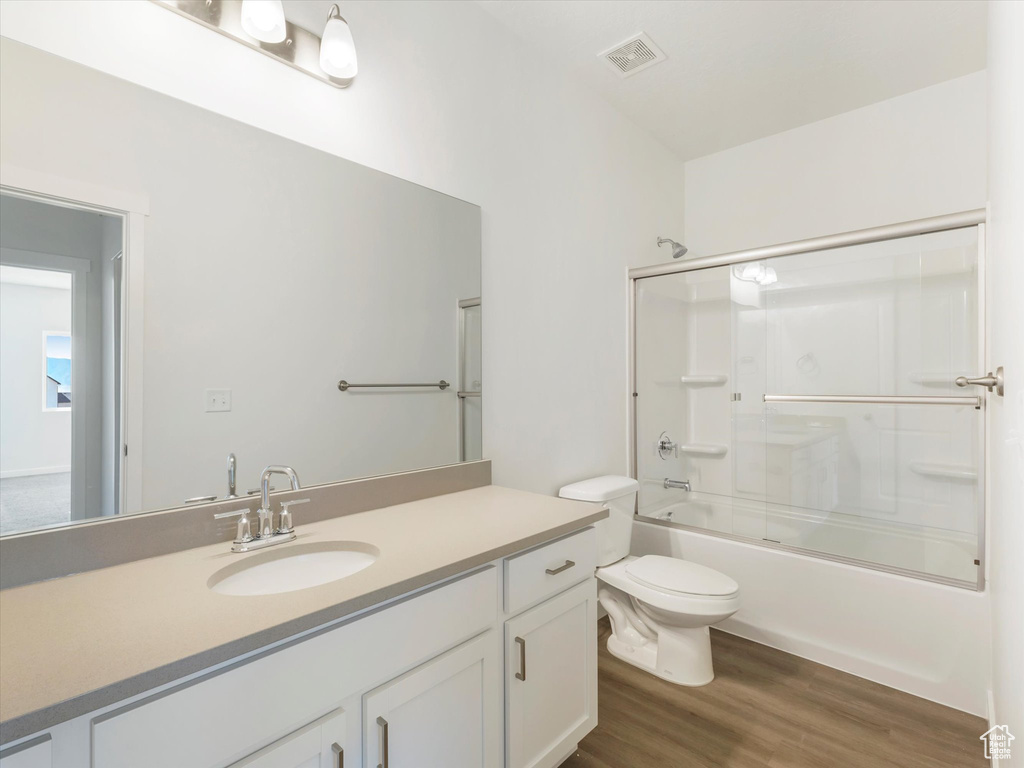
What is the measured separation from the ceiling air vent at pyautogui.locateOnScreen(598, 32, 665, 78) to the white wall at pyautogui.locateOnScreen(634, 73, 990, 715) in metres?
1.12

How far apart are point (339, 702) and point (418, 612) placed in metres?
0.21

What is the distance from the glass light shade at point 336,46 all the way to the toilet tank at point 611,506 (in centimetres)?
177

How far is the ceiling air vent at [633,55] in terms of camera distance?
2.13 metres

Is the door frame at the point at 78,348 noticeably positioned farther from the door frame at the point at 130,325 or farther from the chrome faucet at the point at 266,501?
the chrome faucet at the point at 266,501

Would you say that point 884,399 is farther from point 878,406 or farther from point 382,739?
point 382,739

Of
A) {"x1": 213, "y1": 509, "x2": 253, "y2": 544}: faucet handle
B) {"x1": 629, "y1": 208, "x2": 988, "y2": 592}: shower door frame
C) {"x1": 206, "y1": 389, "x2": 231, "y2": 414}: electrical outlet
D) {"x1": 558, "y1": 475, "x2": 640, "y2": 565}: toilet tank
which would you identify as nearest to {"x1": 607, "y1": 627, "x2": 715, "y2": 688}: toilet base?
{"x1": 558, "y1": 475, "x2": 640, "y2": 565}: toilet tank

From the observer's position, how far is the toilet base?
200cm

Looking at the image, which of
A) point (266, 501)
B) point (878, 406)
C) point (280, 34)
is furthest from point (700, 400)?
point (280, 34)

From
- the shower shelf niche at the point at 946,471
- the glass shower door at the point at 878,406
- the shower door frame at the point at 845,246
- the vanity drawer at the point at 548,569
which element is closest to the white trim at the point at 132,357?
the vanity drawer at the point at 548,569

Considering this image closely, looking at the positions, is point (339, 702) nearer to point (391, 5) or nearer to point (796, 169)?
point (391, 5)

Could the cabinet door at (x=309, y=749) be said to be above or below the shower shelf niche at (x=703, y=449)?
below

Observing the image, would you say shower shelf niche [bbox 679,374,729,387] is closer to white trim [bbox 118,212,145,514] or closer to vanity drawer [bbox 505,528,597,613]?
vanity drawer [bbox 505,528,597,613]

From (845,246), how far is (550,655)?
2.06m

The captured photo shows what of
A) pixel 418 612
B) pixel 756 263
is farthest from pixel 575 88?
pixel 418 612
